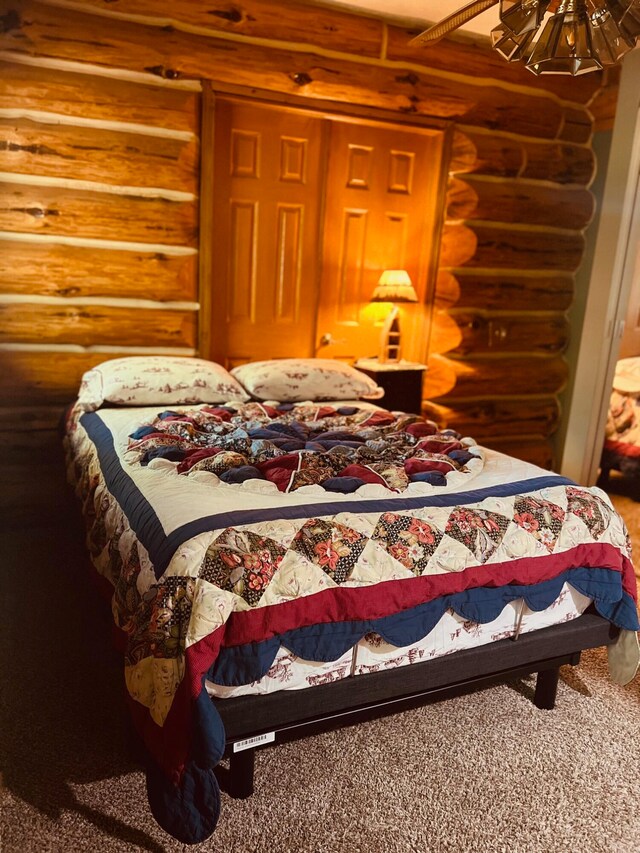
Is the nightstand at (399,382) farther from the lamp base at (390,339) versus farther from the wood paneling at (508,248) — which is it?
the wood paneling at (508,248)

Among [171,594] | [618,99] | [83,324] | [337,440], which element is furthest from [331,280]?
[171,594]

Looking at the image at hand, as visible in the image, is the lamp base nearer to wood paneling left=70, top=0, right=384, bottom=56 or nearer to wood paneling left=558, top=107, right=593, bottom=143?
wood paneling left=70, top=0, right=384, bottom=56

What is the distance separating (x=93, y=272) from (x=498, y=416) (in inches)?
109

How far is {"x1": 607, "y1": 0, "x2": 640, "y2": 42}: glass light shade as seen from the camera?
5.87 feet

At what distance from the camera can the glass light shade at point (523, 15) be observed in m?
1.89

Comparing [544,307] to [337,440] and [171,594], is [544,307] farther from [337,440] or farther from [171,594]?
[171,594]

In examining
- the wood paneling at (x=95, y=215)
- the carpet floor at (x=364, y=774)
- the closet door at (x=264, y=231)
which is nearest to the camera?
the carpet floor at (x=364, y=774)

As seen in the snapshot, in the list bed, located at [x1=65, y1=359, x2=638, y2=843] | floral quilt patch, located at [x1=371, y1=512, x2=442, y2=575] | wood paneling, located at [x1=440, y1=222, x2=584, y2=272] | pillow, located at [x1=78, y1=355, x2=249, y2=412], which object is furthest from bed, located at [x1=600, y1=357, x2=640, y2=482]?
floral quilt patch, located at [x1=371, y1=512, x2=442, y2=575]

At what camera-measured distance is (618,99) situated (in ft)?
13.5

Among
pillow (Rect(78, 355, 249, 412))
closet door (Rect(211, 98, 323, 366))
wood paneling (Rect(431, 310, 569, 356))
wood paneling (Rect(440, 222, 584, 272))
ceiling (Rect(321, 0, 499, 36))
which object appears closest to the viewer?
pillow (Rect(78, 355, 249, 412))

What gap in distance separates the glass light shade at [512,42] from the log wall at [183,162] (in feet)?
6.04

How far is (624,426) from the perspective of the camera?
4543mm

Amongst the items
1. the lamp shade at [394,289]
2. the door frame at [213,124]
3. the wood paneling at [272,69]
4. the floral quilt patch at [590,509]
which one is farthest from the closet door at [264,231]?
the floral quilt patch at [590,509]

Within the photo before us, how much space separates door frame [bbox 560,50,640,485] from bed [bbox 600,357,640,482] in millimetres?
123
